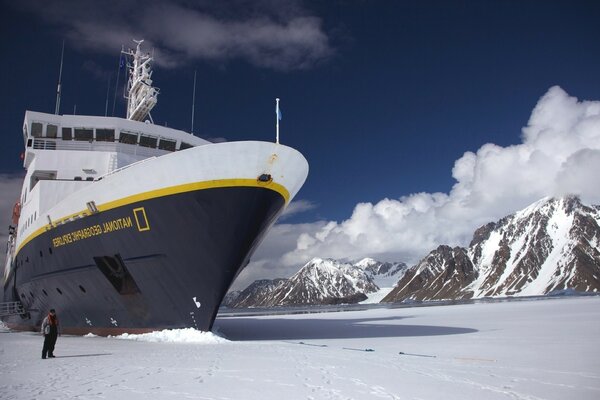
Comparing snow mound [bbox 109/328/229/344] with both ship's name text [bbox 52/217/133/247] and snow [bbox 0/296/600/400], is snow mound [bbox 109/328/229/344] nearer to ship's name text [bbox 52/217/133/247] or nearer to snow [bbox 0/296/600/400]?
snow [bbox 0/296/600/400]

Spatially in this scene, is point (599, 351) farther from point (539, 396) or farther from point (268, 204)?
point (268, 204)

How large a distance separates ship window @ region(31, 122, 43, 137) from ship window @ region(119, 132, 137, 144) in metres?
3.64

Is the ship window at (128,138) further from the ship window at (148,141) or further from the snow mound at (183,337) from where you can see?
the snow mound at (183,337)

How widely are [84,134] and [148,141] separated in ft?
9.03

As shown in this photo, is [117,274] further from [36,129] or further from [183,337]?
[36,129]

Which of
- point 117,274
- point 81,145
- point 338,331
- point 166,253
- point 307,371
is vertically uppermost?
point 81,145

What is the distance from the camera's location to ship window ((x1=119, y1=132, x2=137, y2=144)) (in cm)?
1949

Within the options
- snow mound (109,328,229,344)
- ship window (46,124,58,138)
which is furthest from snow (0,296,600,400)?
ship window (46,124,58,138)

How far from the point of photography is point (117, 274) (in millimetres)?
14312

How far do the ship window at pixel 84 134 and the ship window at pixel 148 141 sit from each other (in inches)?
84.3

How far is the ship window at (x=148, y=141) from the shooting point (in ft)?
65.7

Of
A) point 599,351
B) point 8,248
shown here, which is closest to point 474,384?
point 599,351

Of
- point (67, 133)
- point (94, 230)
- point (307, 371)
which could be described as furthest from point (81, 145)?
point (307, 371)

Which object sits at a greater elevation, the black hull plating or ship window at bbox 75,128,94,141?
ship window at bbox 75,128,94,141
